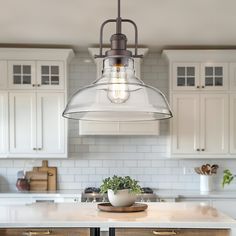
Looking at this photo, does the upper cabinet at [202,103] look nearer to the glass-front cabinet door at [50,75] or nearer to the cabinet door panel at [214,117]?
the cabinet door panel at [214,117]

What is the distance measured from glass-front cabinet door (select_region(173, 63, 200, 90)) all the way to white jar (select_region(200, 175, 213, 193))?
3.90 ft

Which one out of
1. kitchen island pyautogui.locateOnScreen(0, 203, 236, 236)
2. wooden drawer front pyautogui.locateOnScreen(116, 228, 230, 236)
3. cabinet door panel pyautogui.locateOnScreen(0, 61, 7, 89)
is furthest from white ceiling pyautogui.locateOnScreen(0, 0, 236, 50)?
wooden drawer front pyautogui.locateOnScreen(116, 228, 230, 236)

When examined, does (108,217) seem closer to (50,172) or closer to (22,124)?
(22,124)

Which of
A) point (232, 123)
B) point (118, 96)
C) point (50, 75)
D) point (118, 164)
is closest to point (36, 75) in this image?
point (50, 75)

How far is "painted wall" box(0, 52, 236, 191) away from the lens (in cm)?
595

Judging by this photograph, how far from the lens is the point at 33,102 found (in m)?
5.61

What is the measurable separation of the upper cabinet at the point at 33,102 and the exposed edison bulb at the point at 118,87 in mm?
2922

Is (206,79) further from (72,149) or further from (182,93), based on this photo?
(72,149)

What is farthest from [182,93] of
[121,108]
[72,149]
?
[121,108]

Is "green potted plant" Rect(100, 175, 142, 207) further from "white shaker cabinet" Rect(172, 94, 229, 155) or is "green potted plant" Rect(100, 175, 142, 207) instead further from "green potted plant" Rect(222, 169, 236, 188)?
"green potted plant" Rect(222, 169, 236, 188)

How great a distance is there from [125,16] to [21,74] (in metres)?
1.88

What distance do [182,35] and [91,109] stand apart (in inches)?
110

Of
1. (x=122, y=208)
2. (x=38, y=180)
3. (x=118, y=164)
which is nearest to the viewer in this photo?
(x=122, y=208)

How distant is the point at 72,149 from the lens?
19.6 feet
